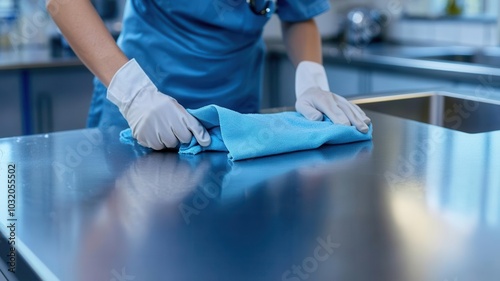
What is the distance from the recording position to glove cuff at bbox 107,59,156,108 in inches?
51.9

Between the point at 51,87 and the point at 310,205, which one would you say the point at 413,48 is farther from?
the point at 310,205

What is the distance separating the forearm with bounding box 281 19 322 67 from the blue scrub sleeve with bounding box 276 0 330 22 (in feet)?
0.08

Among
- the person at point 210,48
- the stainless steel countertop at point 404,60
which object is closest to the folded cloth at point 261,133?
the person at point 210,48

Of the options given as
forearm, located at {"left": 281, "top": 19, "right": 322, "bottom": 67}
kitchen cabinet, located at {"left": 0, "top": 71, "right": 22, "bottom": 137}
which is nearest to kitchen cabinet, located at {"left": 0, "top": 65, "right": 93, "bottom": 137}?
kitchen cabinet, located at {"left": 0, "top": 71, "right": 22, "bottom": 137}

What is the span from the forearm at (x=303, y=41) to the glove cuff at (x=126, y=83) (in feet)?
1.90

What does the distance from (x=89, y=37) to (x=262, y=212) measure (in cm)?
68

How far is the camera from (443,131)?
52.6 inches

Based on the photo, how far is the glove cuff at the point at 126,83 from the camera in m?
1.32

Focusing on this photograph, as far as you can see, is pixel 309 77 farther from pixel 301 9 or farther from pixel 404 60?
pixel 404 60

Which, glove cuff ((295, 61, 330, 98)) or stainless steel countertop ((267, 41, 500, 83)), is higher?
glove cuff ((295, 61, 330, 98))

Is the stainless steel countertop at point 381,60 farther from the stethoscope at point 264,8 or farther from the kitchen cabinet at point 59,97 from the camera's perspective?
the stethoscope at point 264,8

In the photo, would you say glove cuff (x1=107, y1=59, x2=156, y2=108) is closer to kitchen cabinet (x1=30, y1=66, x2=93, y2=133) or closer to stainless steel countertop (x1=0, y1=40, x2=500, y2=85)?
stainless steel countertop (x1=0, y1=40, x2=500, y2=85)

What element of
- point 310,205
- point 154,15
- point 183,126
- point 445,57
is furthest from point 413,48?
point 310,205

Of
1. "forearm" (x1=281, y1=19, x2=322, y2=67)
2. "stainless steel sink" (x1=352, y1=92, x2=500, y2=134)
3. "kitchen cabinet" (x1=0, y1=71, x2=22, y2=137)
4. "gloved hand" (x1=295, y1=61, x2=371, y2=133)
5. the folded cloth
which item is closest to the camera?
the folded cloth
